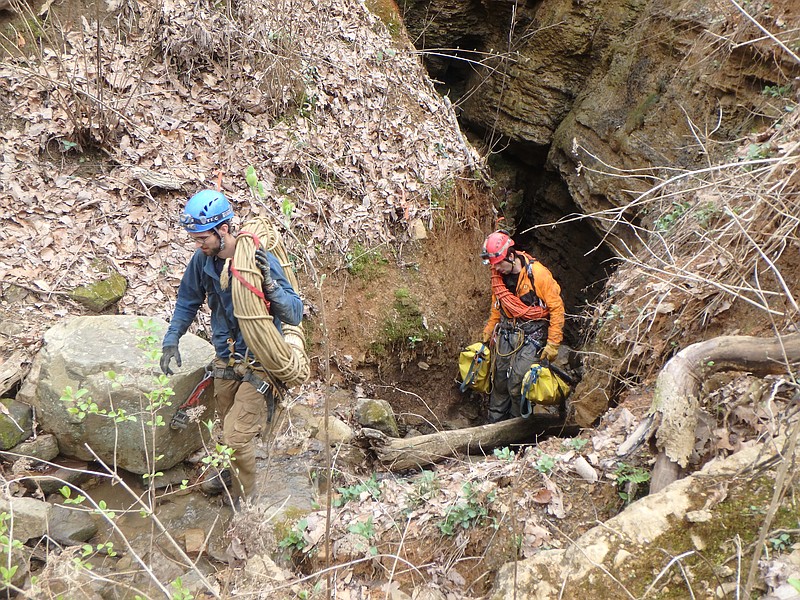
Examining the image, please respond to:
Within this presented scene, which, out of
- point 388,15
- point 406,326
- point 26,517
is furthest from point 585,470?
point 388,15

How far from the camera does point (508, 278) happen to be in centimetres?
674

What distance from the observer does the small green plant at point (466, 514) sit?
12.7 feet

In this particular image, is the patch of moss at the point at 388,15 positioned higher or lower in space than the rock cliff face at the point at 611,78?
higher

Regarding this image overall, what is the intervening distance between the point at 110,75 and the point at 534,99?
650cm

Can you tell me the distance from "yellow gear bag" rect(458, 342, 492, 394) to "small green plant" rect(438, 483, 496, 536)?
3094mm

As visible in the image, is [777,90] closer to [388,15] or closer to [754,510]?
[754,510]

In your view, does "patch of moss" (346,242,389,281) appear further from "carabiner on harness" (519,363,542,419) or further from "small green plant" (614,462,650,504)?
"small green plant" (614,462,650,504)

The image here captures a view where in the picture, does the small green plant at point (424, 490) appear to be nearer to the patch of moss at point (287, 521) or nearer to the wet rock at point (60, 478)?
the patch of moss at point (287, 521)

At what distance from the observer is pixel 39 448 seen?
14.9 ft

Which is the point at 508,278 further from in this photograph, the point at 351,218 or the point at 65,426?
the point at 65,426

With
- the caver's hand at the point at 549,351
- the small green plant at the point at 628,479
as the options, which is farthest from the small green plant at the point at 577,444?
the caver's hand at the point at 549,351

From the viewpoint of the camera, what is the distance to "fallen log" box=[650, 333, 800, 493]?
3.36 metres

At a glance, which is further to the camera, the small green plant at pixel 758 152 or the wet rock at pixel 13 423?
the small green plant at pixel 758 152

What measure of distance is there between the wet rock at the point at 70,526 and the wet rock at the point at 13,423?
69 centimetres
